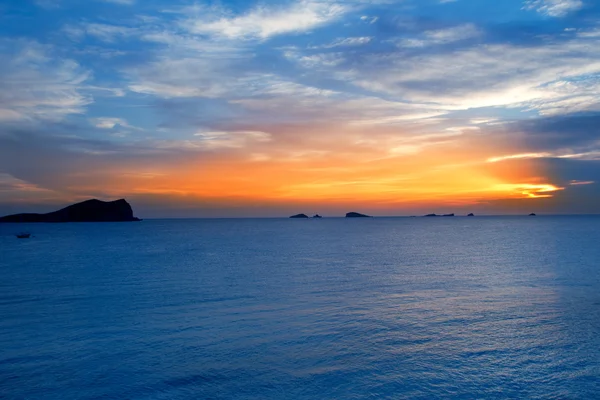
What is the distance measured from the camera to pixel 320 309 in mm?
22328

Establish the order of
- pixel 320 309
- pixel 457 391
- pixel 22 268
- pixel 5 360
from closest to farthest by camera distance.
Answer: pixel 457 391
pixel 5 360
pixel 320 309
pixel 22 268

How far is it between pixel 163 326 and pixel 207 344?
4014 mm

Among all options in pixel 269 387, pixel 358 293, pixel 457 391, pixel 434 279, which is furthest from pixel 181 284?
pixel 457 391

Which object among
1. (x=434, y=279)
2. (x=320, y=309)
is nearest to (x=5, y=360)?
(x=320, y=309)

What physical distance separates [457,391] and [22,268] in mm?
45844

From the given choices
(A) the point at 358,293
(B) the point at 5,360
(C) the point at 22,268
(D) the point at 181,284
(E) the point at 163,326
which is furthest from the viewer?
(C) the point at 22,268

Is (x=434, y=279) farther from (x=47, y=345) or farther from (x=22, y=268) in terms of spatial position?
(x=22, y=268)

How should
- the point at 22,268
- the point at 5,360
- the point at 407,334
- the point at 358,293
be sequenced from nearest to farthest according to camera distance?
the point at 5,360
the point at 407,334
the point at 358,293
the point at 22,268

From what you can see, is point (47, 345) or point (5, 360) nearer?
point (5, 360)

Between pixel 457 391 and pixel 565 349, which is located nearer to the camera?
pixel 457 391

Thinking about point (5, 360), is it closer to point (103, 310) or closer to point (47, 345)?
point (47, 345)

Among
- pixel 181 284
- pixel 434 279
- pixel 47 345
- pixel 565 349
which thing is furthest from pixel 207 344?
pixel 434 279

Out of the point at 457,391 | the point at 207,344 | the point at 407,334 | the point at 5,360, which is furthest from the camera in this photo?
the point at 407,334

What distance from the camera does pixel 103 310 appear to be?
23.4 meters
